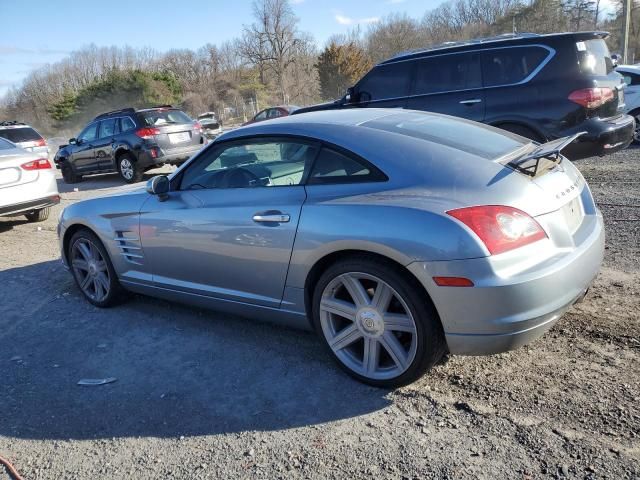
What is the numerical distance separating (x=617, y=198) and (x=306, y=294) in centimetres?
504

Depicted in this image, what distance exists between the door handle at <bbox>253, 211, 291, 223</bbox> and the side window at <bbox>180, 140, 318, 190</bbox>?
23 centimetres

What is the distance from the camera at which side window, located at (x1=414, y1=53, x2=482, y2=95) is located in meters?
7.79

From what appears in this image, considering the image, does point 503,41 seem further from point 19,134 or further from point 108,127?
point 19,134

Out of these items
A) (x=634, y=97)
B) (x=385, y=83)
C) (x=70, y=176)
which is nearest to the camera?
(x=385, y=83)

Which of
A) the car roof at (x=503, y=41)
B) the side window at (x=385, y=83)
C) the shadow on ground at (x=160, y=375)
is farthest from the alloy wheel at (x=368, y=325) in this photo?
the side window at (x=385, y=83)

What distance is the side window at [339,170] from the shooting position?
3137 millimetres

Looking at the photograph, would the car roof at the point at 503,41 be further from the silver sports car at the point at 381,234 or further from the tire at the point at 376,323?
the tire at the point at 376,323

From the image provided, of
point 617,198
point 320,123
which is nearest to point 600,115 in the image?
point 617,198

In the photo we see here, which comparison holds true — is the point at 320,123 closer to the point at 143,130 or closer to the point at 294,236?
the point at 294,236

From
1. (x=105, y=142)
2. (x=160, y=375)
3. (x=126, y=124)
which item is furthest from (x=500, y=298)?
(x=105, y=142)

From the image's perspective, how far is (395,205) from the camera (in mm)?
2896

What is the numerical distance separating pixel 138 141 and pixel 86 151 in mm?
2330

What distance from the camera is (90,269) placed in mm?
4832

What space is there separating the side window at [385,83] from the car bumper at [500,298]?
20.1ft
